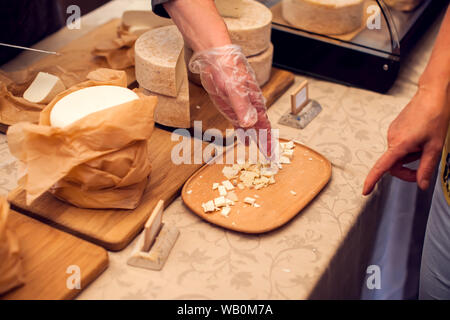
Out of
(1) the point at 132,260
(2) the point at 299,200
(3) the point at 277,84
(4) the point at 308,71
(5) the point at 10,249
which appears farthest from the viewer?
(4) the point at 308,71

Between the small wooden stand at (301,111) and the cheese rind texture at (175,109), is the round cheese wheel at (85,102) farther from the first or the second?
the small wooden stand at (301,111)

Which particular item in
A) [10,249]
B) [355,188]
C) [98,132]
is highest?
[98,132]

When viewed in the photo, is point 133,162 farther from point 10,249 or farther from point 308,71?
point 308,71

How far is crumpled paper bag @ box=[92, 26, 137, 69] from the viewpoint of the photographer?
1434 mm

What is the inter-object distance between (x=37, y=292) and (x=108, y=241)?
0.16 metres

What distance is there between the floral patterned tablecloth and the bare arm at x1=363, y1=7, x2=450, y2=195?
0.15 m

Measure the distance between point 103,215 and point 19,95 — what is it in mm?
514

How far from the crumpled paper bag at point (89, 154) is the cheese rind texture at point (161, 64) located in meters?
0.23

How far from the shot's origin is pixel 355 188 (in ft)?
3.69

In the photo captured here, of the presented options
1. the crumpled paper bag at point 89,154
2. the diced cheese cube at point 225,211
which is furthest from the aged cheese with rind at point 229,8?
the diced cheese cube at point 225,211

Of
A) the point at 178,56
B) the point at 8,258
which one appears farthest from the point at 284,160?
the point at 8,258

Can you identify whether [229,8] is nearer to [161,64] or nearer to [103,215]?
[161,64]

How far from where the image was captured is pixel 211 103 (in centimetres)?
135

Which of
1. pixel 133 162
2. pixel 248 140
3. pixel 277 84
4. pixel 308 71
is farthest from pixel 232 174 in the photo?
pixel 308 71
